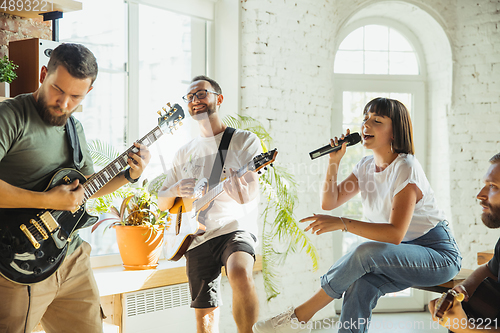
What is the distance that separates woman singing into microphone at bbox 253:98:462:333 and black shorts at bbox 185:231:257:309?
47 cm

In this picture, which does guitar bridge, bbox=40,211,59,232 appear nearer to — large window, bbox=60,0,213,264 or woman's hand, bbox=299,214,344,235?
woman's hand, bbox=299,214,344,235

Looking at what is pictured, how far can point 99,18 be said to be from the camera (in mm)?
A: 3297

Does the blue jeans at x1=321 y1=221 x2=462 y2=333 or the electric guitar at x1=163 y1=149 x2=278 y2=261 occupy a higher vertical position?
the electric guitar at x1=163 y1=149 x2=278 y2=261

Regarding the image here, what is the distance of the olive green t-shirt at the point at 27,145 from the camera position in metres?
1.69

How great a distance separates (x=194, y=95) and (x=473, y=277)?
177 centimetres

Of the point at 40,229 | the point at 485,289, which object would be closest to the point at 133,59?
the point at 40,229

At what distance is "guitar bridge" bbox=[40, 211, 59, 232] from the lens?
1791mm

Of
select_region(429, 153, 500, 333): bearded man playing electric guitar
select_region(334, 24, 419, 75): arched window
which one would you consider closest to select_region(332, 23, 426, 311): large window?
select_region(334, 24, 419, 75): arched window

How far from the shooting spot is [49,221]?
1.80 m

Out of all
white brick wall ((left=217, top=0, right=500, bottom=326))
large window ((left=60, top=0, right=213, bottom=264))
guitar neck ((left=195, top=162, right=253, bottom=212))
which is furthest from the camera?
white brick wall ((left=217, top=0, right=500, bottom=326))

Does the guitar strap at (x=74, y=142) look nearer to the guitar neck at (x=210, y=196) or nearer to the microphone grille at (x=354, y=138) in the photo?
the guitar neck at (x=210, y=196)

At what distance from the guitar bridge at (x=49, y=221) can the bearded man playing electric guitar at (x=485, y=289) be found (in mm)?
1502

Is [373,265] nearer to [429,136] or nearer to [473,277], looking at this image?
[473,277]

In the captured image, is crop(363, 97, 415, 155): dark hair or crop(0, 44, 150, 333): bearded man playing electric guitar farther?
crop(363, 97, 415, 155): dark hair
